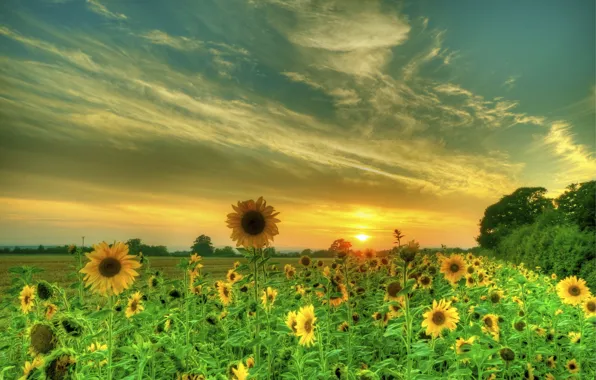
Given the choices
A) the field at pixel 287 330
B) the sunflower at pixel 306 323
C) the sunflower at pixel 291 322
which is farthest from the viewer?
the sunflower at pixel 291 322

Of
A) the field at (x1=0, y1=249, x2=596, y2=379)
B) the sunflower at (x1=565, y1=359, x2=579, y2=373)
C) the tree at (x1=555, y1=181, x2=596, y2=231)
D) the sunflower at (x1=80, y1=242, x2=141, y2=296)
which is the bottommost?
the sunflower at (x1=565, y1=359, x2=579, y2=373)

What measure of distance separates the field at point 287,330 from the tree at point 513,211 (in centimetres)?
4062

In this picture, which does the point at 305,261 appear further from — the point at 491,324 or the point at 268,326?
A: the point at 268,326

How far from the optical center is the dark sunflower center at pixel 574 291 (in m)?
6.74

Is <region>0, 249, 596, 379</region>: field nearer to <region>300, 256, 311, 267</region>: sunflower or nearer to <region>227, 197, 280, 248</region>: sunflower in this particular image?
<region>300, 256, 311, 267</region>: sunflower

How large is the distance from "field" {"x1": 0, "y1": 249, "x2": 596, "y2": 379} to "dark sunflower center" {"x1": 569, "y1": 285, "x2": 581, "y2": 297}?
0.10ft

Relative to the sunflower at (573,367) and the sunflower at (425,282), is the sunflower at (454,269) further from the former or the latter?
the sunflower at (573,367)

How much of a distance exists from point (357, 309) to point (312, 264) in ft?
4.64

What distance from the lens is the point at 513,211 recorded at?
46.9 m

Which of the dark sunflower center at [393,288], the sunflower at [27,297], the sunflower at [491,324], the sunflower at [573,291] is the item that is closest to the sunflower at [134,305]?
the sunflower at [27,297]

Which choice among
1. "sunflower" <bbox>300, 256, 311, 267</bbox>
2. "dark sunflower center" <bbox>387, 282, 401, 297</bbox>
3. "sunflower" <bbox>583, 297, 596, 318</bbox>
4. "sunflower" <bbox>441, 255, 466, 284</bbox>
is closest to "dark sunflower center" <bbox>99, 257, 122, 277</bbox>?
"dark sunflower center" <bbox>387, 282, 401, 297</bbox>

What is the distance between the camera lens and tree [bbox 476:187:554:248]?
45.4m

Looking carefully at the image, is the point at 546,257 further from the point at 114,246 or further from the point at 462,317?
the point at 114,246

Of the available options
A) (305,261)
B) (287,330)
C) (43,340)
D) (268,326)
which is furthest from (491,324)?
(43,340)
